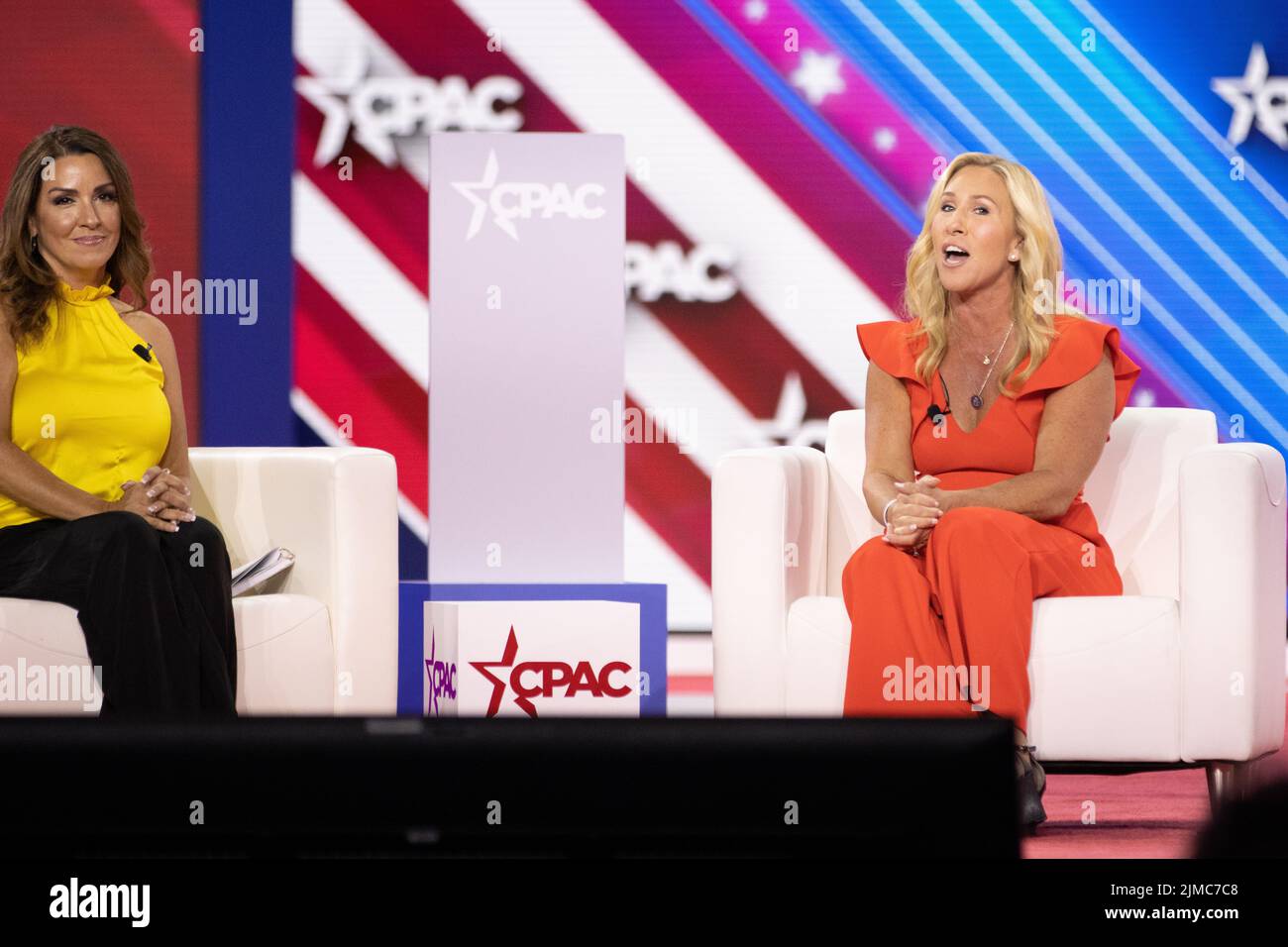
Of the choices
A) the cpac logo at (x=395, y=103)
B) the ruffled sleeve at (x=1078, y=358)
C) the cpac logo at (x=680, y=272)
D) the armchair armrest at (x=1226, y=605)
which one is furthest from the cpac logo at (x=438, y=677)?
the cpac logo at (x=395, y=103)

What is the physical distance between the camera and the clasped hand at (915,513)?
2.82 metres

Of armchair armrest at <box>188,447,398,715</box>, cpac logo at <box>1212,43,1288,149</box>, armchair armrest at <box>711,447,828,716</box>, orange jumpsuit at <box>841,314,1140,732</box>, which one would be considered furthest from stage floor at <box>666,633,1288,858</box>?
cpac logo at <box>1212,43,1288,149</box>

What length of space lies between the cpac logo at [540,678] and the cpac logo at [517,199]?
0.87m

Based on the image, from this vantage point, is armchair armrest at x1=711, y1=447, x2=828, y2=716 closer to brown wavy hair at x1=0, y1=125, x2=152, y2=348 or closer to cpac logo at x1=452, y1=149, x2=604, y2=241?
cpac logo at x1=452, y1=149, x2=604, y2=241

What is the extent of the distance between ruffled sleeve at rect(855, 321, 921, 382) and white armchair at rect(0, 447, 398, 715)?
98 cm

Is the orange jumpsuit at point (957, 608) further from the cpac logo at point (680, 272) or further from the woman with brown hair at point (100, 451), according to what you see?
the cpac logo at point (680, 272)

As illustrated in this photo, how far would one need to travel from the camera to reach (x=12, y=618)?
2.80m

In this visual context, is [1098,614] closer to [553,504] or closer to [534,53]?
[553,504]

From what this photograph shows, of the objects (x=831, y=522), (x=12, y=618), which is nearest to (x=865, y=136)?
(x=831, y=522)

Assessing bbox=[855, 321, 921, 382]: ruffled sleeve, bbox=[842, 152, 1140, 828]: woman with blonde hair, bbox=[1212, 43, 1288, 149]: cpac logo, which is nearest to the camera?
bbox=[842, 152, 1140, 828]: woman with blonde hair

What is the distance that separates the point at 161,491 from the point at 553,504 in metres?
0.86

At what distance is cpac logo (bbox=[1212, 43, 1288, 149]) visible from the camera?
17.2 ft

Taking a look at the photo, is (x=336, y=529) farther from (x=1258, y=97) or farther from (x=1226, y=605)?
(x=1258, y=97)

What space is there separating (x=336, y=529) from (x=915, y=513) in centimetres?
112
